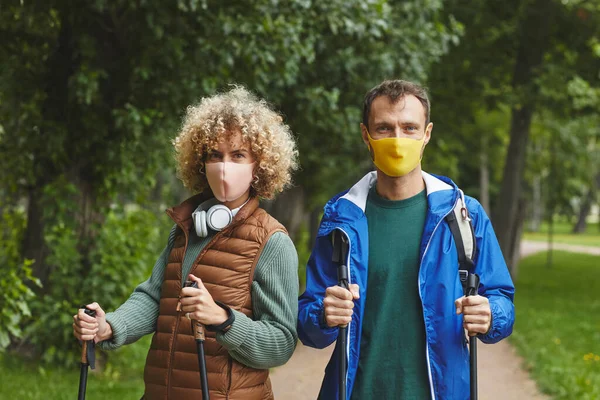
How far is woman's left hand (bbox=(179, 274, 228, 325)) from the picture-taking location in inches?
105

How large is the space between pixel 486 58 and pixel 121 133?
36.6 feet

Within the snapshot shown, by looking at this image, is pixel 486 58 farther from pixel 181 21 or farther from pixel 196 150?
pixel 196 150

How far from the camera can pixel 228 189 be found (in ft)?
9.55

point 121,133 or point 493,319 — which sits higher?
point 121,133

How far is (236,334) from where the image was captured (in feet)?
8.96

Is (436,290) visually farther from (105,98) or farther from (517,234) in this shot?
(517,234)

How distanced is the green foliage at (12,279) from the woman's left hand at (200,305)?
359cm

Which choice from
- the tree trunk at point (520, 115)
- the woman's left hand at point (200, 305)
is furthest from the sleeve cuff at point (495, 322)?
the tree trunk at point (520, 115)

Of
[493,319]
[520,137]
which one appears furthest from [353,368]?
[520,137]

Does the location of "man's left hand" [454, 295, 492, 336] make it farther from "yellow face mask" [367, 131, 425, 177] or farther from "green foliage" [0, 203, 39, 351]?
"green foliage" [0, 203, 39, 351]

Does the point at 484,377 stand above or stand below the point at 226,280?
A: below

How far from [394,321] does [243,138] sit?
0.84 metres

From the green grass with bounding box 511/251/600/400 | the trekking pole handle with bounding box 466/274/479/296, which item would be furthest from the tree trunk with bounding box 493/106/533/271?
the trekking pole handle with bounding box 466/274/479/296

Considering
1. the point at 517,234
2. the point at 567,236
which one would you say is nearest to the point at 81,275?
the point at 517,234
